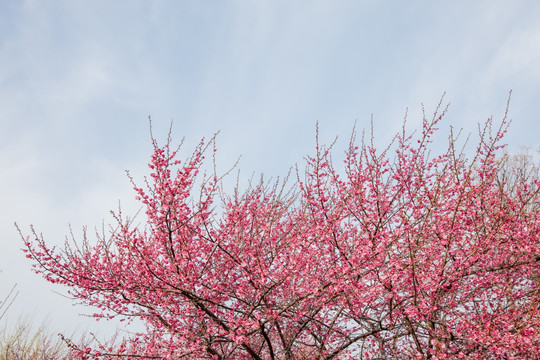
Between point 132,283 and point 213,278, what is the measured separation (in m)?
1.28

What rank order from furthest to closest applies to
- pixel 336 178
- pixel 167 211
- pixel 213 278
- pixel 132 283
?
pixel 336 178 < pixel 213 278 < pixel 132 283 < pixel 167 211

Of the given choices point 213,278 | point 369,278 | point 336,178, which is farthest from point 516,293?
point 213,278

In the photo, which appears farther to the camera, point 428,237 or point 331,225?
point 428,237

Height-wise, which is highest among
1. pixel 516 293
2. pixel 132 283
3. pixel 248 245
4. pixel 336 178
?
pixel 336 178

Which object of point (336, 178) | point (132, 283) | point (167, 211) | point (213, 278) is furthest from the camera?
point (336, 178)

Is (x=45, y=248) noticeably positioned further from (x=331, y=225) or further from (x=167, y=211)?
(x=331, y=225)

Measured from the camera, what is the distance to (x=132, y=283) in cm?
572

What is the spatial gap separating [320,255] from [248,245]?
128 cm

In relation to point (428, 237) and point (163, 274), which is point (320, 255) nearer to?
point (428, 237)

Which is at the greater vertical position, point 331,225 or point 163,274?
point 331,225

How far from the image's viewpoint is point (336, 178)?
6.88 m

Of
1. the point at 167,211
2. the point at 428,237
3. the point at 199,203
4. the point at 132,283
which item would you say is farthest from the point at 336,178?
the point at 132,283

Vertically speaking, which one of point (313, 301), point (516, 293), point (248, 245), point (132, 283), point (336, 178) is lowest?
point (132, 283)

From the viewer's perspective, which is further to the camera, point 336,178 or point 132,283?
point 336,178
